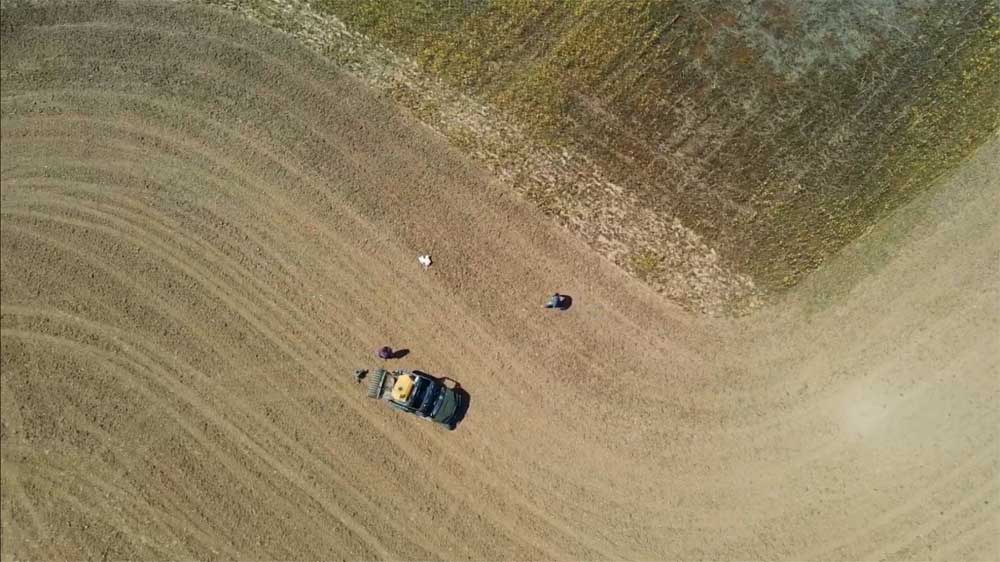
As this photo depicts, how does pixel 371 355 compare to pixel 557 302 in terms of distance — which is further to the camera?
pixel 371 355

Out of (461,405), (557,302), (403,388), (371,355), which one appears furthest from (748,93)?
(371,355)

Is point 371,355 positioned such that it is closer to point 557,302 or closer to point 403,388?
point 403,388

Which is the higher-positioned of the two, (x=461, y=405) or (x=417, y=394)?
(x=461, y=405)

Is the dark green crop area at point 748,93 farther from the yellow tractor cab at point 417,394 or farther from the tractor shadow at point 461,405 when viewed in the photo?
the yellow tractor cab at point 417,394

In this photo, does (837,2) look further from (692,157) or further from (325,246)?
(325,246)

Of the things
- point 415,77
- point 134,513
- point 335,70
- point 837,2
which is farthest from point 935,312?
point 134,513

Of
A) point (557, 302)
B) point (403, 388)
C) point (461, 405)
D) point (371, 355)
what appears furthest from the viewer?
point (371, 355)

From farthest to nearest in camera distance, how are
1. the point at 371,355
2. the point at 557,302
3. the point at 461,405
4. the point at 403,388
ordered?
the point at 371,355
the point at 461,405
the point at 557,302
the point at 403,388
